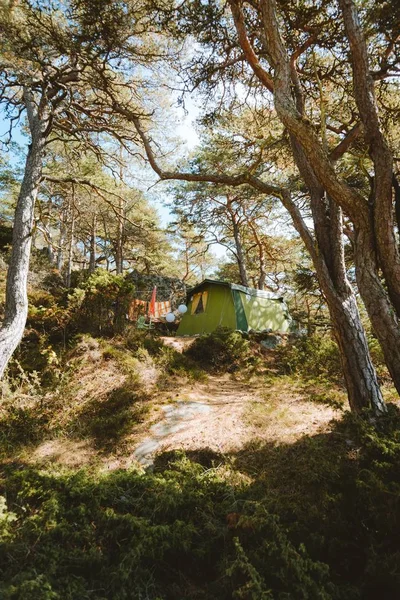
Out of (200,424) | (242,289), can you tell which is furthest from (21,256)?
(242,289)

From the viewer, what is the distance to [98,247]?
23.1m

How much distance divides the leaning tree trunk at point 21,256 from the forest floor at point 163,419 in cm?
124

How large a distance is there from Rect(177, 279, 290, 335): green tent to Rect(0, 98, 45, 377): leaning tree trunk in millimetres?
6469

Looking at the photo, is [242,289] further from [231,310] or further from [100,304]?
[100,304]

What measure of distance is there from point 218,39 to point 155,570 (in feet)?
23.2

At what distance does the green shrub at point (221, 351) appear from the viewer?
25.5ft

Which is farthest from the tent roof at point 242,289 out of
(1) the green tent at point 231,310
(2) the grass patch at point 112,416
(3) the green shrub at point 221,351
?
(2) the grass patch at point 112,416

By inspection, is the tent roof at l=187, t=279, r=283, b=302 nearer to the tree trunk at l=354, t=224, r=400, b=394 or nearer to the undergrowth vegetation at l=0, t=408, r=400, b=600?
the tree trunk at l=354, t=224, r=400, b=394

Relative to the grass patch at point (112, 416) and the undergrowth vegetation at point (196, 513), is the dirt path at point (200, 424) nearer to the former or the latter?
the undergrowth vegetation at point (196, 513)

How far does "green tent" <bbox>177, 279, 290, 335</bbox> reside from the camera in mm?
10883

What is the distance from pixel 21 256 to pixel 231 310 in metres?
7.03

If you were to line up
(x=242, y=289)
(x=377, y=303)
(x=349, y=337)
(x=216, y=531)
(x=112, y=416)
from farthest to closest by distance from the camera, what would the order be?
(x=242, y=289) < (x=112, y=416) < (x=349, y=337) < (x=377, y=303) < (x=216, y=531)

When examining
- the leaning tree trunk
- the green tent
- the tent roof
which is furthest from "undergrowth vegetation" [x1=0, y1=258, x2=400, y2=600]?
the tent roof

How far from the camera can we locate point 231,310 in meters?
10.9
